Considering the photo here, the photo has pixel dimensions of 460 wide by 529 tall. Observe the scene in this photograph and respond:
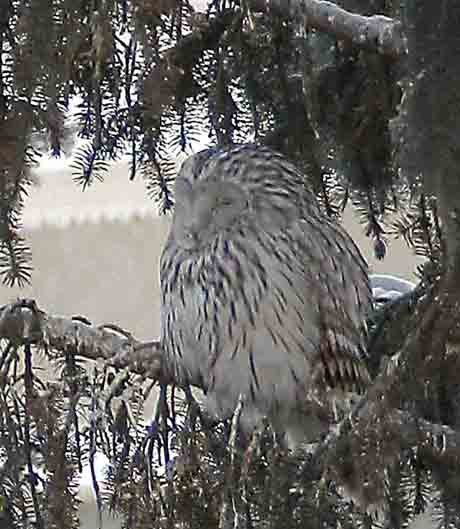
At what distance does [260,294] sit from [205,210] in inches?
7.5

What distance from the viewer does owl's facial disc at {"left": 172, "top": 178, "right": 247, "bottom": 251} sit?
7.95 feet

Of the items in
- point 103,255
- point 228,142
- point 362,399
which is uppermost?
point 103,255

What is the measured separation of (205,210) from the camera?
7.96ft

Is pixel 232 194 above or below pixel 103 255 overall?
below

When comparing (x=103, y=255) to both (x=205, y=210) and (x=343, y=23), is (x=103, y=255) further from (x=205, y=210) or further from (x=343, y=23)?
(x=343, y=23)

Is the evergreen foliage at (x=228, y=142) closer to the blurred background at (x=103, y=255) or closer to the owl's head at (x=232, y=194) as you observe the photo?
the owl's head at (x=232, y=194)

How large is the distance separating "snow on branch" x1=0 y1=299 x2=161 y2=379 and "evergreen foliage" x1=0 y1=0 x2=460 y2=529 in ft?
0.07

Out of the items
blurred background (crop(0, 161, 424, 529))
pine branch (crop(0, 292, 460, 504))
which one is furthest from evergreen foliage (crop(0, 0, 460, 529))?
blurred background (crop(0, 161, 424, 529))

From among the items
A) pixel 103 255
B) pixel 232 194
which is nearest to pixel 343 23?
pixel 232 194

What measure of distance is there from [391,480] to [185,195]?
72cm

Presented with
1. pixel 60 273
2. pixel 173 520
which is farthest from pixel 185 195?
pixel 60 273

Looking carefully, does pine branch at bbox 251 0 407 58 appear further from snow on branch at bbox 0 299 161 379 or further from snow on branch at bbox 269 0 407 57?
snow on branch at bbox 0 299 161 379

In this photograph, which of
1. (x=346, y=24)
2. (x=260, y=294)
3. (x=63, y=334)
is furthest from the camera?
(x=260, y=294)

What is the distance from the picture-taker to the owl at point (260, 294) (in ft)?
7.71
